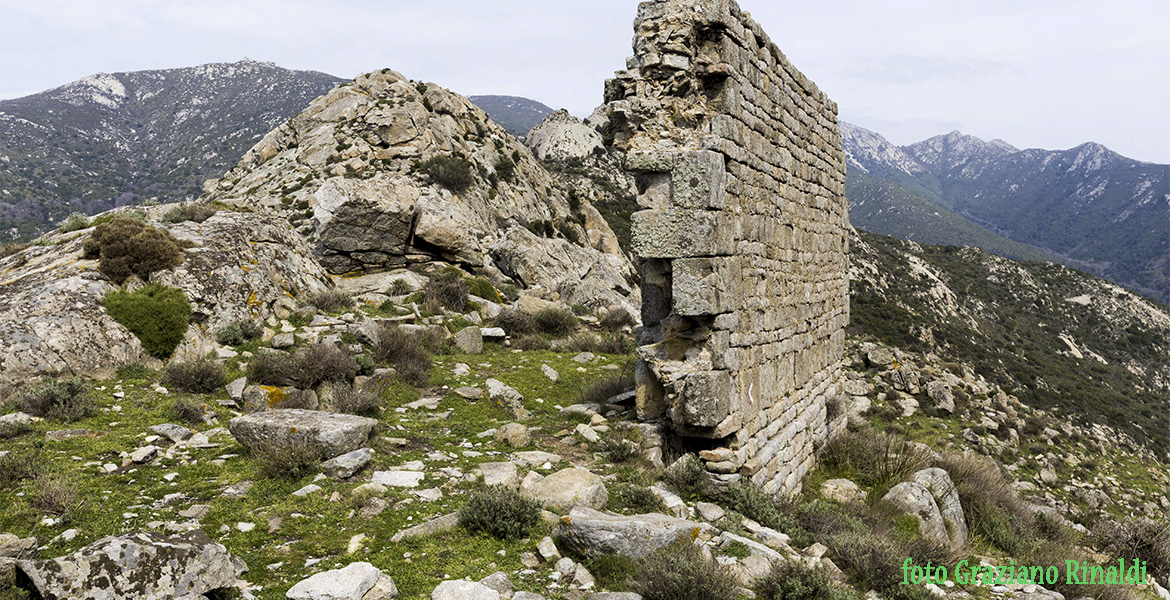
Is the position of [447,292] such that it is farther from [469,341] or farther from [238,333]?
[238,333]

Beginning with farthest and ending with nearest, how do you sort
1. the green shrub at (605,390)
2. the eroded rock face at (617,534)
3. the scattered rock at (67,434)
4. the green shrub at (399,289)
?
the green shrub at (399,289) → the green shrub at (605,390) → the scattered rock at (67,434) → the eroded rock face at (617,534)

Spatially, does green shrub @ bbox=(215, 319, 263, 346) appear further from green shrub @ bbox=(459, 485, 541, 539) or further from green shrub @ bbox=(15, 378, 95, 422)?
green shrub @ bbox=(459, 485, 541, 539)

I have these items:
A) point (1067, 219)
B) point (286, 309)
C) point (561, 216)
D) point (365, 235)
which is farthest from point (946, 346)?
point (1067, 219)

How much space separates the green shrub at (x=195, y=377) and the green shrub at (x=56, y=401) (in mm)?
Answer: 931

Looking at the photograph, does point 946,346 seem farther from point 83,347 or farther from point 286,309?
point 83,347

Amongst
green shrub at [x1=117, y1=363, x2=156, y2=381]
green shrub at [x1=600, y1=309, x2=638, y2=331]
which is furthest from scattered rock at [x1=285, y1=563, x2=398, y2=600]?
green shrub at [x1=600, y1=309, x2=638, y2=331]

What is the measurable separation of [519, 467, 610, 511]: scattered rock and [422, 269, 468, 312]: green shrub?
8.07 meters

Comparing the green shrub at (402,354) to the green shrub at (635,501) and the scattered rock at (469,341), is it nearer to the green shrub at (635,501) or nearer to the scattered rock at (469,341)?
the scattered rock at (469,341)

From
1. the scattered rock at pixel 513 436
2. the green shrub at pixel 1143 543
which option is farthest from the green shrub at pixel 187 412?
the green shrub at pixel 1143 543

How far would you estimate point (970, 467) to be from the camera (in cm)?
861

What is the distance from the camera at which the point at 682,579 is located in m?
3.62

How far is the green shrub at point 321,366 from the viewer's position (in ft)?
25.4

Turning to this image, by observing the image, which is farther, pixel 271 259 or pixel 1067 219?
pixel 1067 219

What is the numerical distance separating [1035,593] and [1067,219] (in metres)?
199
